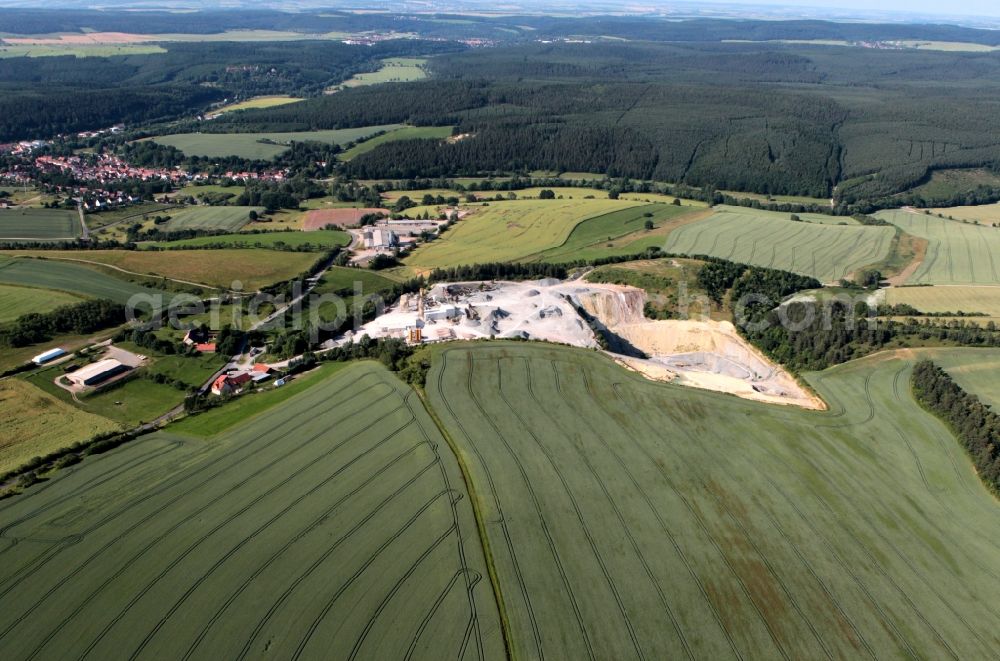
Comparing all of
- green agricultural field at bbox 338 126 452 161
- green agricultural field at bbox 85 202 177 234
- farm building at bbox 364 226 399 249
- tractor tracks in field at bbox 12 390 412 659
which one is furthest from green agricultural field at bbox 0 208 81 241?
tractor tracks in field at bbox 12 390 412 659

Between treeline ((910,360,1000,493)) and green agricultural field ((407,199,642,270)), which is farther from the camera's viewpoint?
green agricultural field ((407,199,642,270))

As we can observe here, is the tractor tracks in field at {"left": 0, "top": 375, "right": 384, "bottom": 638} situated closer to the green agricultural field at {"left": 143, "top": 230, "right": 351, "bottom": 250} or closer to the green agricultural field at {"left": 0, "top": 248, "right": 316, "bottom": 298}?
the green agricultural field at {"left": 0, "top": 248, "right": 316, "bottom": 298}

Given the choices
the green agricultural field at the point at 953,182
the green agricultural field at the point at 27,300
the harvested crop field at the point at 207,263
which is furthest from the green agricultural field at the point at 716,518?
the green agricultural field at the point at 953,182

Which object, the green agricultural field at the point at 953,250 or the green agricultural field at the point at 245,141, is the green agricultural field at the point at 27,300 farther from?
the green agricultural field at the point at 953,250

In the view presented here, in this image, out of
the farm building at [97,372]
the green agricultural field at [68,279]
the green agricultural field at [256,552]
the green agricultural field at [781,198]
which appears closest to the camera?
the green agricultural field at [256,552]

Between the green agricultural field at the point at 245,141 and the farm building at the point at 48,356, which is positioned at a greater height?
the green agricultural field at the point at 245,141

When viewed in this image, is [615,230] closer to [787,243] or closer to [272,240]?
[787,243]

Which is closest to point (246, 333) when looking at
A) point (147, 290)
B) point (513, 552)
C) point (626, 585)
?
point (147, 290)
